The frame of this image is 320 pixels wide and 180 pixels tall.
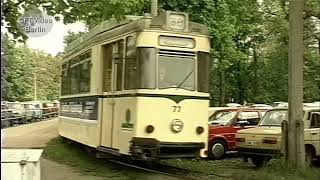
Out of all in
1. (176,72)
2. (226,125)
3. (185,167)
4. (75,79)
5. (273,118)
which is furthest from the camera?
(226,125)

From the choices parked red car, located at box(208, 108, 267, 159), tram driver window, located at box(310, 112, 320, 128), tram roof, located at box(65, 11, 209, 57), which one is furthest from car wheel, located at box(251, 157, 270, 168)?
tram roof, located at box(65, 11, 209, 57)

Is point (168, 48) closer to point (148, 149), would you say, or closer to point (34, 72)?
point (148, 149)

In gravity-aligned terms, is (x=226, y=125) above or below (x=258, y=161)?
above

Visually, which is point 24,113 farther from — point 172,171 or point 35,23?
point 35,23

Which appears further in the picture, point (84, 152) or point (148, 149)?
point (84, 152)

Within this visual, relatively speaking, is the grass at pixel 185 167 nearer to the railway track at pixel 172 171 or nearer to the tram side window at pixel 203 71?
the railway track at pixel 172 171

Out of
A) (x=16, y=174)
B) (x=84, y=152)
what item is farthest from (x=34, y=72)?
(x=16, y=174)

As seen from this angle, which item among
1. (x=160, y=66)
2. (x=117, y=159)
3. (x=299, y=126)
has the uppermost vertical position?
(x=160, y=66)

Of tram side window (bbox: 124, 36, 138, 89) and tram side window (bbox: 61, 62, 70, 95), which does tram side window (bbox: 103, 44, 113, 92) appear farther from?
tram side window (bbox: 61, 62, 70, 95)

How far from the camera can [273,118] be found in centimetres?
1706

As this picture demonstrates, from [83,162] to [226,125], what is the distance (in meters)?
5.25

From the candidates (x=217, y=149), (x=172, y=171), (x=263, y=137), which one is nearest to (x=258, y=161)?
(x=263, y=137)

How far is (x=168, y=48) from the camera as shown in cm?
1294

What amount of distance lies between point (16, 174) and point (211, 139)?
1304 centimetres
